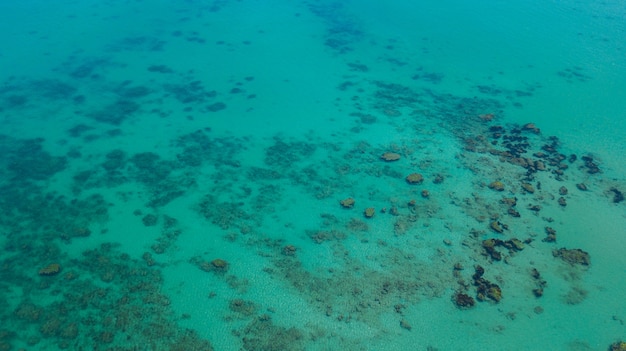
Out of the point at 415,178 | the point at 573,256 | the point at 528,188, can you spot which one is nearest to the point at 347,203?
the point at 415,178

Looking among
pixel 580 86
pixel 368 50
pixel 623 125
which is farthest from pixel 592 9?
pixel 368 50

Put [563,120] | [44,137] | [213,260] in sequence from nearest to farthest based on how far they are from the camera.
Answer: [213,260] < [44,137] < [563,120]

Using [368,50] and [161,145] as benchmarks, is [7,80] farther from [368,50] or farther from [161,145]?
[368,50]

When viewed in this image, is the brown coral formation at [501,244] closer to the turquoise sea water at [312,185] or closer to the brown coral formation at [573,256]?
the turquoise sea water at [312,185]

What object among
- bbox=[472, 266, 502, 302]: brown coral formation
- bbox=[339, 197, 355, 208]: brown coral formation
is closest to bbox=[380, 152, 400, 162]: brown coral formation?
bbox=[339, 197, 355, 208]: brown coral formation

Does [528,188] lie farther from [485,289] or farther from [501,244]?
[485,289]
